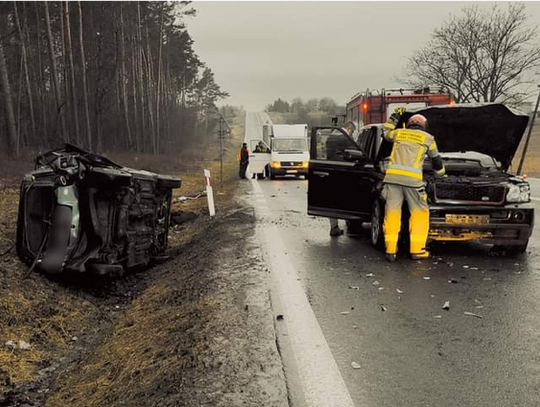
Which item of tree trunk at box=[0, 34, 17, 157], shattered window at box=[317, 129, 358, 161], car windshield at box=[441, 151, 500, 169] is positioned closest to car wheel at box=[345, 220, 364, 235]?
shattered window at box=[317, 129, 358, 161]

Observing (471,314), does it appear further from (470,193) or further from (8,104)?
(8,104)

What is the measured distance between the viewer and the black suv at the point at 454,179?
638 cm

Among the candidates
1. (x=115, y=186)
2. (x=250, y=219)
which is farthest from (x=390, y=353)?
(x=250, y=219)

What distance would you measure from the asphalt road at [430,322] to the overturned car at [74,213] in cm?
212

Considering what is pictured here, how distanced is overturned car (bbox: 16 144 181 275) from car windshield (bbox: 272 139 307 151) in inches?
700

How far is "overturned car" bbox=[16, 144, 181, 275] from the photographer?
5406mm

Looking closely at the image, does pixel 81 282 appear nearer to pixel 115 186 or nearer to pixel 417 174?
pixel 115 186

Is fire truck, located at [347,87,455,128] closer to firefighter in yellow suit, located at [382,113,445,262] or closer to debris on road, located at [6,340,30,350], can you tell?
firefighter in yellow suit, located at [382,113,445,262]

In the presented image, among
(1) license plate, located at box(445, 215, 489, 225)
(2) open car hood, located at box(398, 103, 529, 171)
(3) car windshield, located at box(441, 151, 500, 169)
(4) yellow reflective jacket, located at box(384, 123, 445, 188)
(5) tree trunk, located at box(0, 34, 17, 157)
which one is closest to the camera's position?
(4) yellow reflective jacket, located at box(384, 123, 445, 188)

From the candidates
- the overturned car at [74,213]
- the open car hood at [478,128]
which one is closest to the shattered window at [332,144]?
the open car hood at [478,128]

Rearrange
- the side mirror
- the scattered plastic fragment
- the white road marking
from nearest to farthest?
1. the white road marking
2. the scattered plastic fragment
3. the side mirror

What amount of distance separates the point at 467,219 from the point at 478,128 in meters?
1.63

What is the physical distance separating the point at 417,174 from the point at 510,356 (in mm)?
3097

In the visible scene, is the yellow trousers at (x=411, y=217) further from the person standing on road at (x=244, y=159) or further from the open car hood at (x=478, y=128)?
the person standing on road at (x=244, y=159)
